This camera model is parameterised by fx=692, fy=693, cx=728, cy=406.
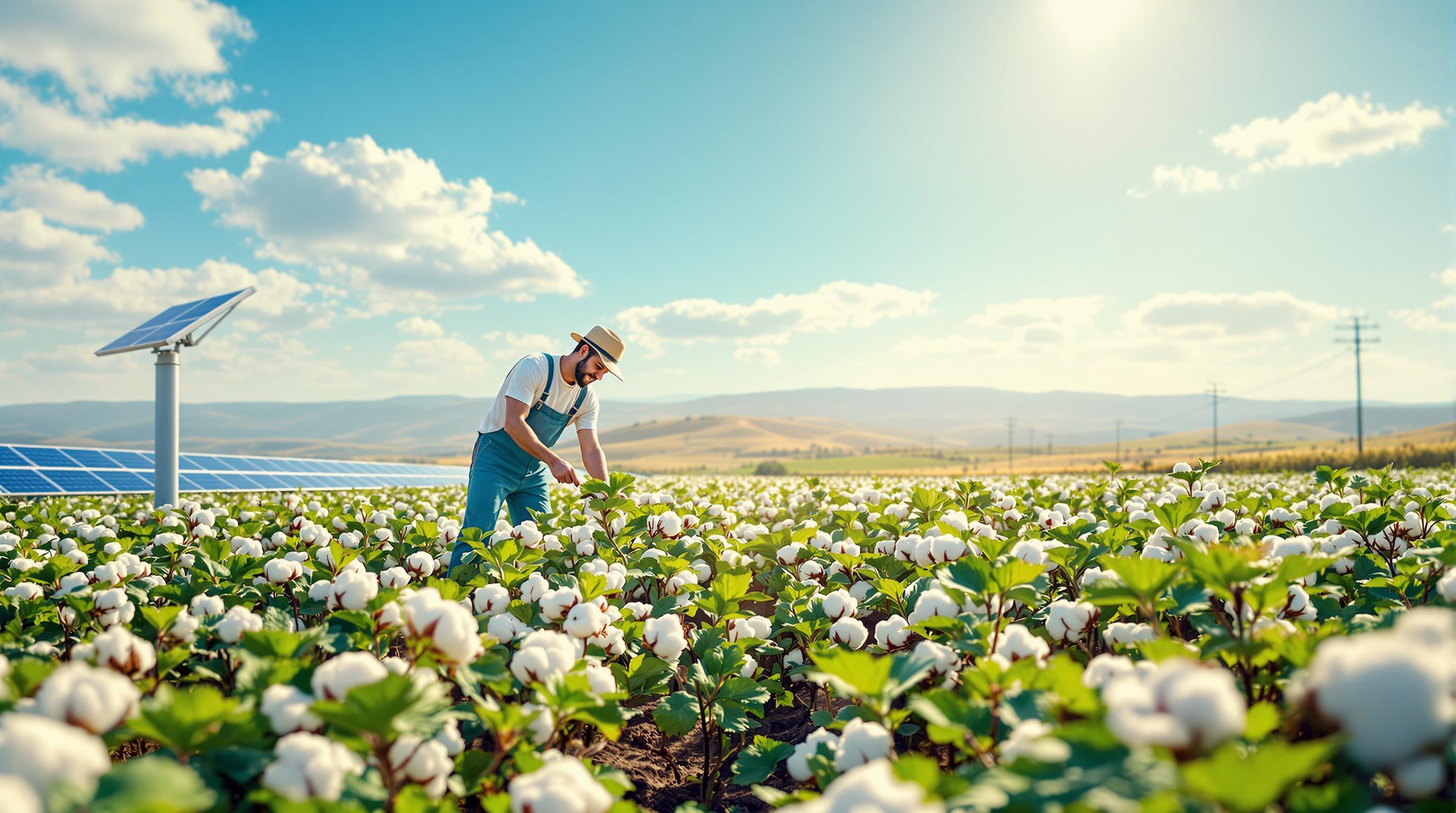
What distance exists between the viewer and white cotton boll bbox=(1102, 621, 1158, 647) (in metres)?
2.51

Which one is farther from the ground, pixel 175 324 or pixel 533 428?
pixel 175 324

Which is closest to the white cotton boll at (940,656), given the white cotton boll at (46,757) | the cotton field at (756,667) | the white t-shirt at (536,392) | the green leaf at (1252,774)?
the cotton field at (756,667)

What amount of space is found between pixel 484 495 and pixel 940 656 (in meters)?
5.12

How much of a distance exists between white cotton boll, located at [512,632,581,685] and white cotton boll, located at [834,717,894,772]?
2.68 ft

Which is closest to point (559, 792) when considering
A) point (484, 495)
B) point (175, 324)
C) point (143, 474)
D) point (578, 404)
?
point (484, 495)

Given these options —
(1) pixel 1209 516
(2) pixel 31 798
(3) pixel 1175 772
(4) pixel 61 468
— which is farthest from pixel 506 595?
(4) pixel 61 468

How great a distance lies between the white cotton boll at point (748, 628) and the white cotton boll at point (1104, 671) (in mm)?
1652

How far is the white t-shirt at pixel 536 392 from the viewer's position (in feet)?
21.5

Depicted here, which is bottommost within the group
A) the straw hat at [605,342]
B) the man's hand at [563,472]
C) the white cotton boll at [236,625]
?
the white cotton boll at [236,625]

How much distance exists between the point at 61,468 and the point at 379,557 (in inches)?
537

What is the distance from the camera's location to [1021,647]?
81.6 inches

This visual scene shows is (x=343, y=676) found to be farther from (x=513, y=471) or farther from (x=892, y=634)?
(x=513, y=471)

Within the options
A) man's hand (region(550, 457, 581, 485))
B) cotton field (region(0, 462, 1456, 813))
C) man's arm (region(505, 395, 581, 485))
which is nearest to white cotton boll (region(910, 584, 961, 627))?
cotton field (region(0, 462, 1456, 813))

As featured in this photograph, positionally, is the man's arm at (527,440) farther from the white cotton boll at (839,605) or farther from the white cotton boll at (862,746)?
the white cotton boll at (862,746)
